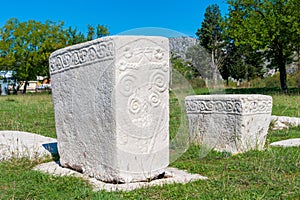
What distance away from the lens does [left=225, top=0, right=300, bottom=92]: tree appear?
1970 centimetres

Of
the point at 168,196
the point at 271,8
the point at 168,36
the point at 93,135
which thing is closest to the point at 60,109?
the point at 93,135

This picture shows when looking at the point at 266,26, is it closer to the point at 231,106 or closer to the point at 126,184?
the point at 231,106

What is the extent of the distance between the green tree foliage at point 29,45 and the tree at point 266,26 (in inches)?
620

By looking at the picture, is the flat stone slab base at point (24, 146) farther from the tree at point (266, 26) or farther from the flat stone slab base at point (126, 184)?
the tree at point (266, 26)

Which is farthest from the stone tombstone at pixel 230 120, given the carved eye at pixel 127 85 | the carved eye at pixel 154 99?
the carved eye at pixel 127 85

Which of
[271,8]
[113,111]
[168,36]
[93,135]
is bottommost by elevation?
[93,135]

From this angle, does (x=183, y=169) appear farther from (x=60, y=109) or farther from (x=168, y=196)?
(x=60, y=109)

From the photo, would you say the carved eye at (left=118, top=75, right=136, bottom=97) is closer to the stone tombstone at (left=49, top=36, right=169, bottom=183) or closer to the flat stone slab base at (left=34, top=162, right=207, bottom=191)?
the stone tombstone at (left=49, top=36, right=169, bottom=183)

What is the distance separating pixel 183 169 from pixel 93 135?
135 centimetres

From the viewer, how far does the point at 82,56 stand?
14.7 feet

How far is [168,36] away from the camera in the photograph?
4.55 meters

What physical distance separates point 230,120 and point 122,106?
8.48 feet

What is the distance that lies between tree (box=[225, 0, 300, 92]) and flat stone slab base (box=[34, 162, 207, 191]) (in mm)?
16506

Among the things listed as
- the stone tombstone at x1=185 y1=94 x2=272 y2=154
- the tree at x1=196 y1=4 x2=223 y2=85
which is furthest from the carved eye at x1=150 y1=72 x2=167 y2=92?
the tree at x1=196 y1=4 x2=223 y2=85
